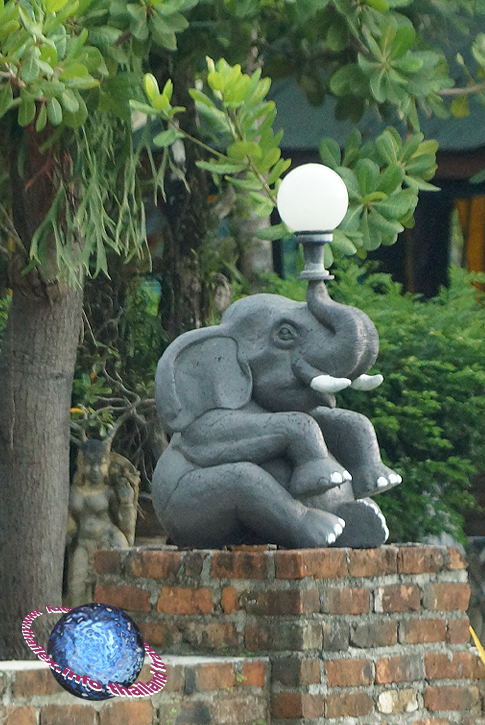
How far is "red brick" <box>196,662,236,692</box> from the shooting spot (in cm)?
293

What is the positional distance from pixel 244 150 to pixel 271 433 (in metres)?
1.21

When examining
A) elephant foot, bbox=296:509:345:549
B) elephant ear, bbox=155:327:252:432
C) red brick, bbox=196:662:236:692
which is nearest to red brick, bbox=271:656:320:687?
red brick, bbox=196:662:236:692

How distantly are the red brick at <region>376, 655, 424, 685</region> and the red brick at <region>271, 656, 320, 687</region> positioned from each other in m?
0.22

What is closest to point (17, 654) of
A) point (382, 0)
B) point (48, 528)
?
point (48, 528)

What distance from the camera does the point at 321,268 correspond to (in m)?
3.40

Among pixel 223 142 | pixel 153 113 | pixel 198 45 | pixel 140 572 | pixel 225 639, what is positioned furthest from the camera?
pixel 198 45

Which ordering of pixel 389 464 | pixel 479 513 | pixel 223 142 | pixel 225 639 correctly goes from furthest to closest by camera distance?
pixel 479 513 < pixel 389 464 < pixel 223 142 < pixel 225 639

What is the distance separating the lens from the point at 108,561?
349cm

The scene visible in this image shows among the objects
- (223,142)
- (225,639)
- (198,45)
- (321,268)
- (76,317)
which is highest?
(198,45)

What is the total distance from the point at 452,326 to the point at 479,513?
1.34 m

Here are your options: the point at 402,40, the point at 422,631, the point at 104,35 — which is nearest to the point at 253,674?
the point at 422,631

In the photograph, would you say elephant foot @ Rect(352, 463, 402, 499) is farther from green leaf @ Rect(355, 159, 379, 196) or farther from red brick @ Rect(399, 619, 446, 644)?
green leaf @ Rect(355, 159, 379, 196)

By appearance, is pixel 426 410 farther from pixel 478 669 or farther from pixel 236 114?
pixel 236 114

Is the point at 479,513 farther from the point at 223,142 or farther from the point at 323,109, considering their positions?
the point at 323,109
